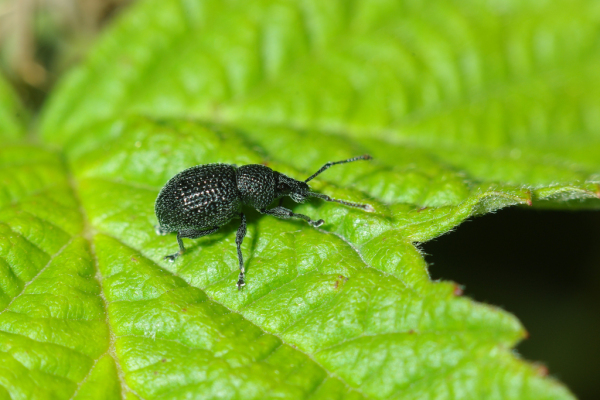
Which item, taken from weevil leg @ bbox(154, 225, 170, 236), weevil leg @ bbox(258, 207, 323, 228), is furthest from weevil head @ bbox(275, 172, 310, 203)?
weevil leg @ bbox(154, 225, 170, 236)

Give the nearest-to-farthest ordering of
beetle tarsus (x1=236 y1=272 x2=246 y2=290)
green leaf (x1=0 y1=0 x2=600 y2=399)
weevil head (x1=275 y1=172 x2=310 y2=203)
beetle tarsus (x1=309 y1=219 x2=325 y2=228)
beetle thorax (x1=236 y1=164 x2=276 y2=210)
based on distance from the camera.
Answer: green leaf (x1=0 y1=0 x2=600 y2=399)
beetle tarsus (x1=236 y1=272 x2=246 y2=290)
beetle tarsus (x1=309 y1=219 x2=325 y2=228)
beetle thorax (x1=236 y1=164 x2=276 y2=210)
weevil head (x1=275 y1=172 x2=310 y2=203)

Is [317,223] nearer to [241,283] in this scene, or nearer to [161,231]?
[241,283]

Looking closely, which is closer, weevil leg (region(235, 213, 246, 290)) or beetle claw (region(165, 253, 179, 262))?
weevil leg (region(235, 213, 246, 290))

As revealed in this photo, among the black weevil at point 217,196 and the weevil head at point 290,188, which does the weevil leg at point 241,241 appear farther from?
the weevil head at point 290,188

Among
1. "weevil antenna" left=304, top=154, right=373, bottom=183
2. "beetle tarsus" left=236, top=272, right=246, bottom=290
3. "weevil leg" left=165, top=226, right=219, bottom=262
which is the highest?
"weevil antenna" left=304, top=154, right=373, bottom=183

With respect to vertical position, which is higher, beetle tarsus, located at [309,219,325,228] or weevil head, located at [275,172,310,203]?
weevil head, located at [275,172,310,203]

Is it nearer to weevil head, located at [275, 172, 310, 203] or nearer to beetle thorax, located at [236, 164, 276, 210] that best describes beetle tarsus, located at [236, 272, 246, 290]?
beetle thorax, located at [236, 164, 276, 210]

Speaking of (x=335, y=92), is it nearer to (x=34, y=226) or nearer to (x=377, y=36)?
(x=377, y=36)

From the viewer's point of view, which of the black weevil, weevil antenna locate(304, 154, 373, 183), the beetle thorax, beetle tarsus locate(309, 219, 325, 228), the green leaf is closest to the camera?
the green leaf
